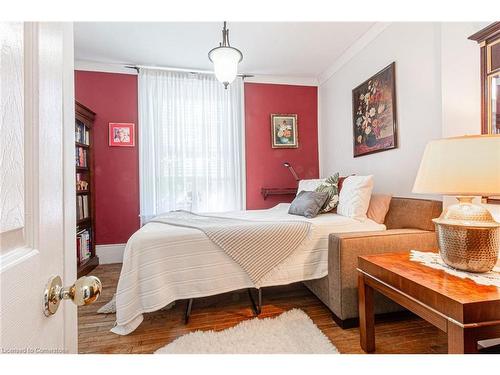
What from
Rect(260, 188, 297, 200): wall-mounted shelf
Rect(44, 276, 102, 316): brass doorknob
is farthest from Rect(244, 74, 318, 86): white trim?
Rect(44, 276, 102, 316): brass doorknob

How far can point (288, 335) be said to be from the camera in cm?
164

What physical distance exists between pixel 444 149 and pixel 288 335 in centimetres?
139

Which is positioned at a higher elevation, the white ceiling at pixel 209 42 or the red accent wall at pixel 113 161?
the white ceiling at pixel 209 42

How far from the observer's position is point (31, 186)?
424 mm

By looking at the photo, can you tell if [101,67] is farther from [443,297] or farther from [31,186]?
[443,297]

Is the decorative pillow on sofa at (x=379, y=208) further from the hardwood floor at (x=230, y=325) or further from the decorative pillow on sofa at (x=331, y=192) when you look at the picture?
the hardwood floor at (x=230, y=325)

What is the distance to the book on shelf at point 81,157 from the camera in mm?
2953

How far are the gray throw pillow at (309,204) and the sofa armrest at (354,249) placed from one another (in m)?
0.60

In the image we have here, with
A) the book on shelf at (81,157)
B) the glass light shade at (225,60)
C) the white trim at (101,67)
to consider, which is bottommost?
the book on shelf at (81,157)

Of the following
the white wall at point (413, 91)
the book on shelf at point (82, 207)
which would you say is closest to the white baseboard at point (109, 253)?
the book on shelf at point (82, 207)

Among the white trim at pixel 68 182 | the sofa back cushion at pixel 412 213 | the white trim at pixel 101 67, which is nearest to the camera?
the white trim at pixel 68 182
